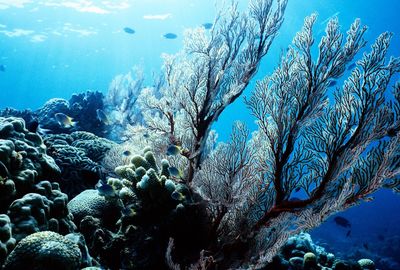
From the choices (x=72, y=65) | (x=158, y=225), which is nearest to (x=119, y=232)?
(x=158, y=225)

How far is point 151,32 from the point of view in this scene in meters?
48.6

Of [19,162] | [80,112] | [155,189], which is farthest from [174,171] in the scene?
[80,112]

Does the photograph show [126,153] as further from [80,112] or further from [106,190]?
[80,112]

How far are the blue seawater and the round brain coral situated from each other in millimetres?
12219

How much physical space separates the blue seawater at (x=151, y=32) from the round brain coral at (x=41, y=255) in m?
12.2

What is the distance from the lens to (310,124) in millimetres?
4090

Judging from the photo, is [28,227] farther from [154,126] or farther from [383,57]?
[383,57]

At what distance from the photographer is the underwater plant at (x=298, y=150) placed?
12.0ft

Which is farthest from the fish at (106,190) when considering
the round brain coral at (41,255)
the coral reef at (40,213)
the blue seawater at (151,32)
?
the blue seawater at (151,32)

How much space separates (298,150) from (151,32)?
48.3 metres

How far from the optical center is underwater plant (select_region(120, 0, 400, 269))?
3.66 meters

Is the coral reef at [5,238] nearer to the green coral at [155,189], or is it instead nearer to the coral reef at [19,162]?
the coral reef at [19,162]

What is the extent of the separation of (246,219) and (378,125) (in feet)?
7.16

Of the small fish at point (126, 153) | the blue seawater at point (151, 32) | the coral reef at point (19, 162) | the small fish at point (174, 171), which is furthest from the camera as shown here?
the blue seawater at point (151, 32)
